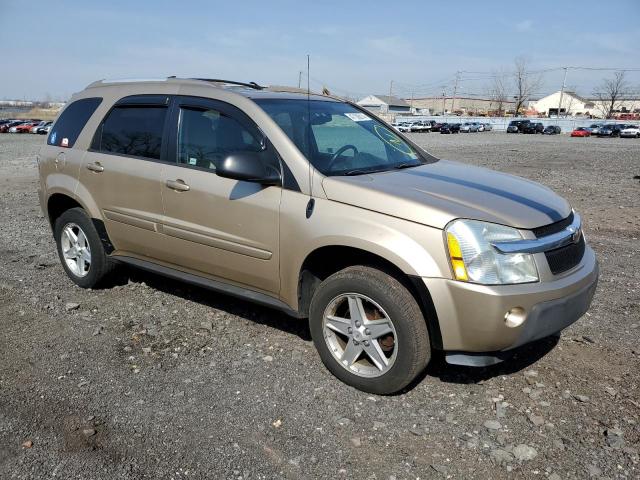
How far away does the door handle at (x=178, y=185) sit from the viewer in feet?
13.2

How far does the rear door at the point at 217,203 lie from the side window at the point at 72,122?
1217mm

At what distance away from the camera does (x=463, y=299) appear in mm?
2941

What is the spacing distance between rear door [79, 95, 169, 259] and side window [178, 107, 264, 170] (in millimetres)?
213

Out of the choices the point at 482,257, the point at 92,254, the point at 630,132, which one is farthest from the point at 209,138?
the point at 630,132

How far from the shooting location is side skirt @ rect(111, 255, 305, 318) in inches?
148

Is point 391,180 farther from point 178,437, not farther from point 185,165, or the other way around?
point 178,437

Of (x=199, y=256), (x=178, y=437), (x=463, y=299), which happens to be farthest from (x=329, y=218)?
(x=178, y=437)

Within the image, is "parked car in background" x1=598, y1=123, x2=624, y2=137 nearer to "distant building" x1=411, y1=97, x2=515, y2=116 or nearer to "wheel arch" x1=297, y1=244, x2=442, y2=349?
"wheel arch" x1=297, y1=244, x2=442, y2=349

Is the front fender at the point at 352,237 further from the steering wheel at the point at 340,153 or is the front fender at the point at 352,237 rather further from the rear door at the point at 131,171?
the rear door at the point at 131,171

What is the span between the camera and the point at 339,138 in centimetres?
411

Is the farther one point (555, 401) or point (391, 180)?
point (391, 180)

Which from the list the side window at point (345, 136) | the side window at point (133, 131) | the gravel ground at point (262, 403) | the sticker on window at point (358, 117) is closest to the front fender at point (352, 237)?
the side window at point (345, 136)

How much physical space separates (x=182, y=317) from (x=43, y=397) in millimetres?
1378

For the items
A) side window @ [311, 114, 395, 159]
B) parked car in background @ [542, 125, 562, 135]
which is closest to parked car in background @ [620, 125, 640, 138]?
parked car in background @ [542, 125, 562, 135]
